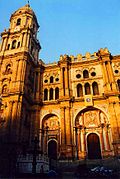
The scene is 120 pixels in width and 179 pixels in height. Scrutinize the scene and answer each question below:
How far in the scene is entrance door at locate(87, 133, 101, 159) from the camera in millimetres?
26344

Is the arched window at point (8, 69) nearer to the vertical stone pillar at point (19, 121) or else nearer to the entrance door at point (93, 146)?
the vertical stone pillar at point (19, 121)

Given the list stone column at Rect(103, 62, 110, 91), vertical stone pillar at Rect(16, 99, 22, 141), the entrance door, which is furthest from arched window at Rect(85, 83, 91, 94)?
vertical stone pillar at Rect(16, 99, 22, 141)

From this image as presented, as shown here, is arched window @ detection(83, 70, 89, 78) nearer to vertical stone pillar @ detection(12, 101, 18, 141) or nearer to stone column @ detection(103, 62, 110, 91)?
stone column @ detection(103, 62, 110, 91)

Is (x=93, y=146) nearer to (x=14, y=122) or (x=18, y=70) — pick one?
(x=14, y=122)

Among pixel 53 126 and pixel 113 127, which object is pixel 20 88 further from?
pixel 113 127

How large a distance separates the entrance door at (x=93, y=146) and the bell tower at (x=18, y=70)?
29.5 ft

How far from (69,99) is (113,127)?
7533 mm

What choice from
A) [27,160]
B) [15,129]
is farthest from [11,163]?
[15,129]

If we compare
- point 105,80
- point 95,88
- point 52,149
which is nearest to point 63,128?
point 52,149

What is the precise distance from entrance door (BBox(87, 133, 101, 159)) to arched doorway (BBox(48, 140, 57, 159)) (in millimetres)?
4829

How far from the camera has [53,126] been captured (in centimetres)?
2977

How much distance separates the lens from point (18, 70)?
30.6 meters

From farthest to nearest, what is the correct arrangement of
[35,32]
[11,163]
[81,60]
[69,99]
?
[35,32] < [81,60] < [69,99] < [11,163]

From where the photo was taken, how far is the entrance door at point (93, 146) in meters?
26.3
